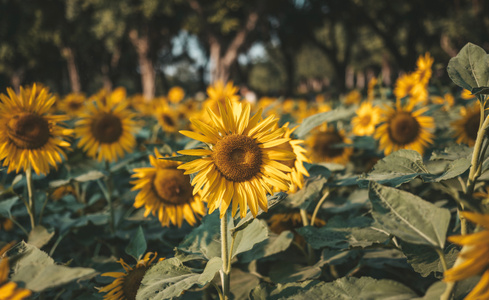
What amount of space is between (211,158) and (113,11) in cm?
1393

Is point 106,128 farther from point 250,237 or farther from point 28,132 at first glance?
point 250,237

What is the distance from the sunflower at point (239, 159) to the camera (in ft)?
4.45

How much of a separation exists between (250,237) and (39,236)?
4.00 feet

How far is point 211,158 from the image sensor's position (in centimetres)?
138

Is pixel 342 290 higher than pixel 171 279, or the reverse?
pixel 171 279

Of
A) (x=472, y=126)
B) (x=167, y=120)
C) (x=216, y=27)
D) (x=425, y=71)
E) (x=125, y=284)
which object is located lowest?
(x=125, y=284)

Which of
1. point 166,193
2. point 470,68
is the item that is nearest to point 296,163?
point 166,193

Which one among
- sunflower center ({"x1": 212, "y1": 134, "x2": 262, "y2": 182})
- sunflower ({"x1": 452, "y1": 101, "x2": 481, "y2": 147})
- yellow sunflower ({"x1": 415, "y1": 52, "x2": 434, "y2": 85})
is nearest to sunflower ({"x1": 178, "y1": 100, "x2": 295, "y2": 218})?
sunflower center ({"x1": 212, "y1": 134, "x2": 262, "y2": 182})

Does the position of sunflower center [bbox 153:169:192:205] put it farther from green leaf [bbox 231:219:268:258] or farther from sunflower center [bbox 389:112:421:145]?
sunflower center [bbox 389:112:421:145]

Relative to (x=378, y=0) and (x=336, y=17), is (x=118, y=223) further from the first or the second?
(x=336, y=17)

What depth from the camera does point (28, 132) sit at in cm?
210

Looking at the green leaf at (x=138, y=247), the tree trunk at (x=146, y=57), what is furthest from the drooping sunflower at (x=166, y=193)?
the tree trunk at (x=146, y=57)

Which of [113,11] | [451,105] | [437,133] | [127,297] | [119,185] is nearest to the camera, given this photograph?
[127,297]

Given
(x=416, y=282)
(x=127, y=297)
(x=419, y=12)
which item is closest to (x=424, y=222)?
(x=416, y=282)
